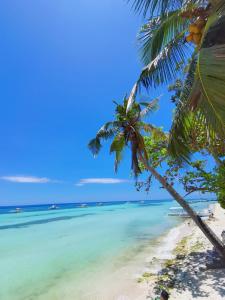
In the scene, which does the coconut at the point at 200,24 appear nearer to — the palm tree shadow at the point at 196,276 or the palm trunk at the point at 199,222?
the palm tree shadow at the point at 196,276

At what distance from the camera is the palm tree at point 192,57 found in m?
2.01

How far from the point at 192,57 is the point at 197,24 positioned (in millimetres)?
879

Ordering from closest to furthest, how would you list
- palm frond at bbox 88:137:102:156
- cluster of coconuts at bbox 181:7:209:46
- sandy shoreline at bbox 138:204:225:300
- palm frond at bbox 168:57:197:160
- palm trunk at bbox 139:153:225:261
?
cluster of coconuts at bbox 181:7:209:46
palm frond at bbox 168:57:197:160
sandy shoreline at bbox 138:204:225:300
palm trunk at bbox 139:153:225:261
palm frond at bbox 88:137:102:156

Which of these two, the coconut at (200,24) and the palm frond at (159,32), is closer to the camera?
the coconut at (200,24)

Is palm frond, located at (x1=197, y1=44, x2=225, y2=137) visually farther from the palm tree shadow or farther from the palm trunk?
the palm trunk

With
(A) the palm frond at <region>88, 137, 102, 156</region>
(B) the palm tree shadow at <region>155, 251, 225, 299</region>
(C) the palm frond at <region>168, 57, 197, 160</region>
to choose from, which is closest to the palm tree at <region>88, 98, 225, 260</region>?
(A) the palm frond at <region>88, 137, 102, 156</region>

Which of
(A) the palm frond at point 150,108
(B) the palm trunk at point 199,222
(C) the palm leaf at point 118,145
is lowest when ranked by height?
(B) the palm trunk at point 199,222

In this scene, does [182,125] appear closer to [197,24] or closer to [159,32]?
[159,32]

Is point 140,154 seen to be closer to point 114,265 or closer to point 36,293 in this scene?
point 114,265

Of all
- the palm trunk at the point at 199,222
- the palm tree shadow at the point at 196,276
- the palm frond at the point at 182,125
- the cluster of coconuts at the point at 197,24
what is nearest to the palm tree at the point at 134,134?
the palm trunk at the point at 199,222

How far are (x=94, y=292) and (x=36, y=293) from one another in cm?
189

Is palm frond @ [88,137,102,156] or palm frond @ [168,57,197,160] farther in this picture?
palm frond @ [88,137,102,156]

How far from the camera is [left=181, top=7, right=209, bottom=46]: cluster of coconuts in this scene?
8.59 ft

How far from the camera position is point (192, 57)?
349cm
